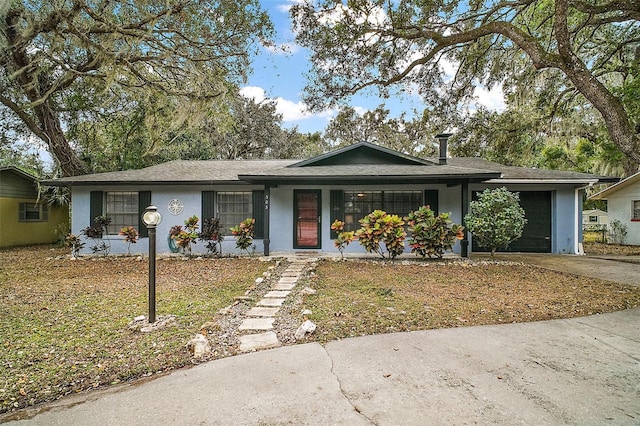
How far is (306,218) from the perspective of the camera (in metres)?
9.71

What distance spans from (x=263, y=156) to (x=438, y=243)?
47.5 ft

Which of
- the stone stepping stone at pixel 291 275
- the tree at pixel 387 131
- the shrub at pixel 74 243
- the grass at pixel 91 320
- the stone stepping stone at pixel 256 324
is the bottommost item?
the grass at pixel 91 320

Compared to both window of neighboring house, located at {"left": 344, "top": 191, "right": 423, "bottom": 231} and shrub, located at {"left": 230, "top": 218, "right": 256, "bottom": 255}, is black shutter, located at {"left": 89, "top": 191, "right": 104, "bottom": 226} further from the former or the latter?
window of neighboring house, located at {"left": 344, "top": 191, "right": 423, "bottom": 231}

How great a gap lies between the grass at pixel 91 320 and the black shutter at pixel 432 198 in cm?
507

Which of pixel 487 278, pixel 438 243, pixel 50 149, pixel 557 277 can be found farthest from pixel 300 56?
pixel 50 149

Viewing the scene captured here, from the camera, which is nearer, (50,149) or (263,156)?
(50,149)

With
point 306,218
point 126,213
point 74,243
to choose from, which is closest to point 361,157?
point 306,218

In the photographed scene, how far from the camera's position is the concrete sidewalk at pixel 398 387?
2.07 meters

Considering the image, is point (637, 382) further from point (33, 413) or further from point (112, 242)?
point (112, 242)

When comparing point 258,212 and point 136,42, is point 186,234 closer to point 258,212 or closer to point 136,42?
point 258,212

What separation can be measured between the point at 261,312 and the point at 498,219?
636 centimetres

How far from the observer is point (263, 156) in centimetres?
2031

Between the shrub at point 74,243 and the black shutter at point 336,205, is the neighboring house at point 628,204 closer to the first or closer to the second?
the black shutter at point 336,205

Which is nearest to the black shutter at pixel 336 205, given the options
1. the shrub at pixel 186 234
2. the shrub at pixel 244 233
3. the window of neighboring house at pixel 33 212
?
the shrub at pixel 244 233
